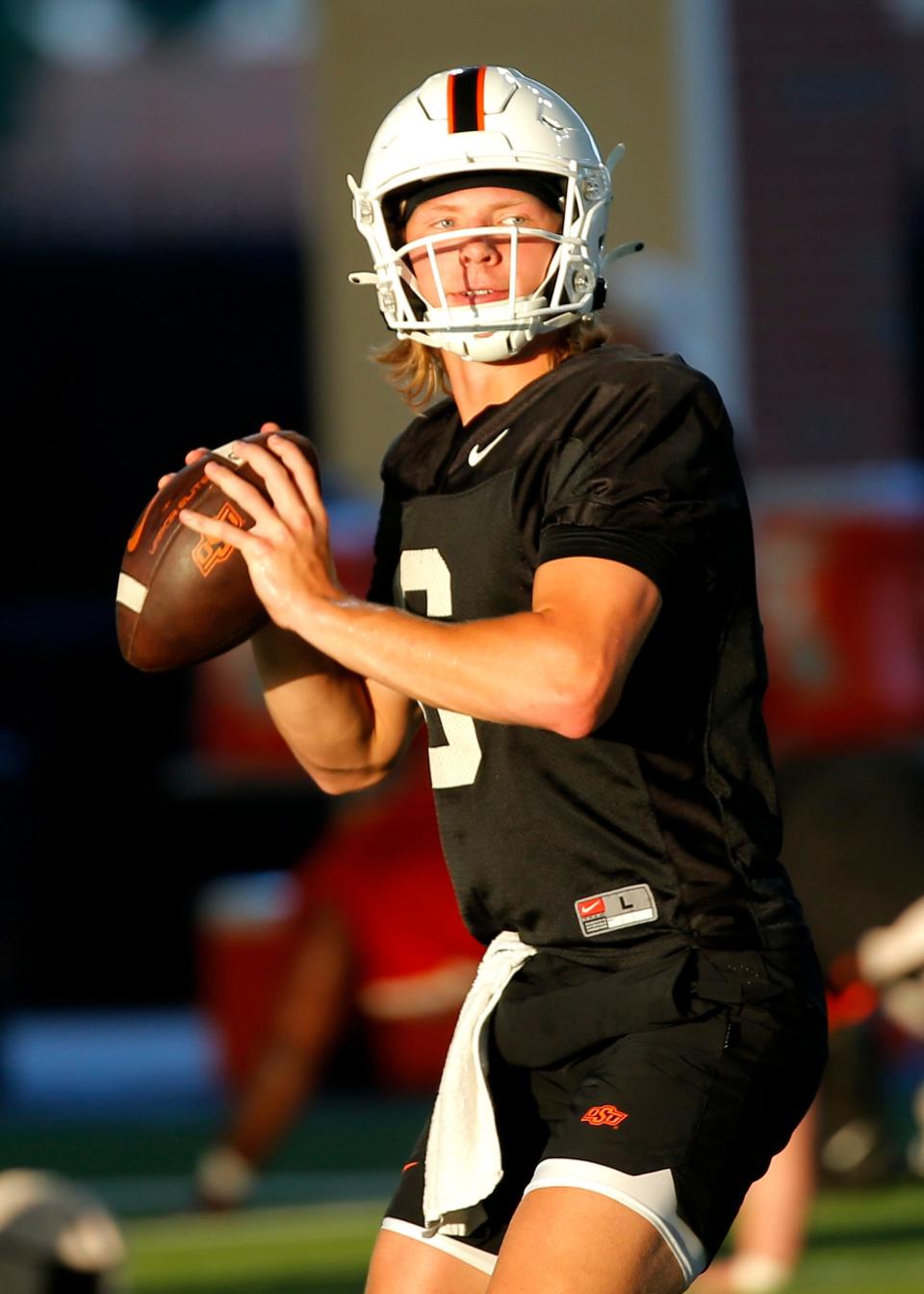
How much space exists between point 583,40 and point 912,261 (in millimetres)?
1648

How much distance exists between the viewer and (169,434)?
376 inches

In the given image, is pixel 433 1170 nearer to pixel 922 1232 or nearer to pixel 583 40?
pixel 922 1232

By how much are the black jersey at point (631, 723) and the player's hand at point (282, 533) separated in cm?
20

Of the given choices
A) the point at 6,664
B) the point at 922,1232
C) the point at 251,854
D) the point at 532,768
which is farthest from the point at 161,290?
the point at 532,768

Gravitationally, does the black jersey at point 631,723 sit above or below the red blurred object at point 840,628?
above

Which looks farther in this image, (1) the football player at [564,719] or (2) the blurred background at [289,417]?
(2) the blurred background at [289,417]

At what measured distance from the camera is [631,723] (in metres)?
2.61

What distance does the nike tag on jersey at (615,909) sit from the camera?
8.45 feet

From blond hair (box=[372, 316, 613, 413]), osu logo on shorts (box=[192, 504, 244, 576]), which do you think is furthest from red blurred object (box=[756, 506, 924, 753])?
osu logo on shorts (box=[192, 504, 244, 576])

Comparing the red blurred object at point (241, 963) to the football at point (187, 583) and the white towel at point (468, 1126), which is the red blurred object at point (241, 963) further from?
the white towel at point (468, 1126)

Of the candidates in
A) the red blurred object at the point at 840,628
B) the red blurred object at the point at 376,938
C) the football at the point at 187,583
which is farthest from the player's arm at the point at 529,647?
the red blurred object at the point at 840,628

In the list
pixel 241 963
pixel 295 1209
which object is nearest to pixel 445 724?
pixel 295 1209

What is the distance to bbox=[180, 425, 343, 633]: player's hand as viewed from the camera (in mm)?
2545

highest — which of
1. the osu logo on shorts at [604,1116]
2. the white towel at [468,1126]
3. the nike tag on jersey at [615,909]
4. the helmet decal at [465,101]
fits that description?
the helmet decal at [465,101]
